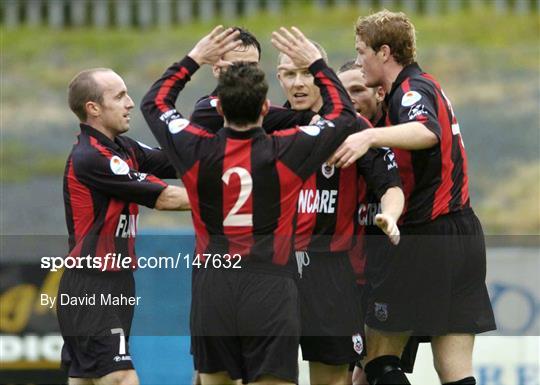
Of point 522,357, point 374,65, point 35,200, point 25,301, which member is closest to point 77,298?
point 374,65

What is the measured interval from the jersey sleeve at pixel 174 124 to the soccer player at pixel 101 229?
2.33ft

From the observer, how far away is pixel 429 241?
5945 mm

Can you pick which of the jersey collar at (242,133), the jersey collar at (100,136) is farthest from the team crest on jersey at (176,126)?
the jersey collar at (100,136)

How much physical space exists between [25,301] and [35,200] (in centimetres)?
773

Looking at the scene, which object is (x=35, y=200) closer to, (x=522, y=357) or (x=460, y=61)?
(x=460, y=61)

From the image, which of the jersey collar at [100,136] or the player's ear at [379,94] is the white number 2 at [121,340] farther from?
the player's ear at [379,94]

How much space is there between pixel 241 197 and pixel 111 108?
1392 mm

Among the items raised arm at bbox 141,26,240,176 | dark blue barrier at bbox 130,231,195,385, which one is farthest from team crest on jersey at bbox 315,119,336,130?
dark blue barrier at bbox 130,231,195,385

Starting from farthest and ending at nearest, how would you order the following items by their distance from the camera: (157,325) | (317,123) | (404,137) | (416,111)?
(157,325), (416,111), (404,137), (317,123)

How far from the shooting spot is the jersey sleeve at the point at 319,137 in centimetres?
525

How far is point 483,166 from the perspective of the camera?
55.5 ft

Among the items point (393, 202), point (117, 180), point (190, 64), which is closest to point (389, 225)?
point (393, 202)

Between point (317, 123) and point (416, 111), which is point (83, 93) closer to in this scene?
point (317, 123)

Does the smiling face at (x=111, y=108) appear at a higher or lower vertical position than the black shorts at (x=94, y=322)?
higher
